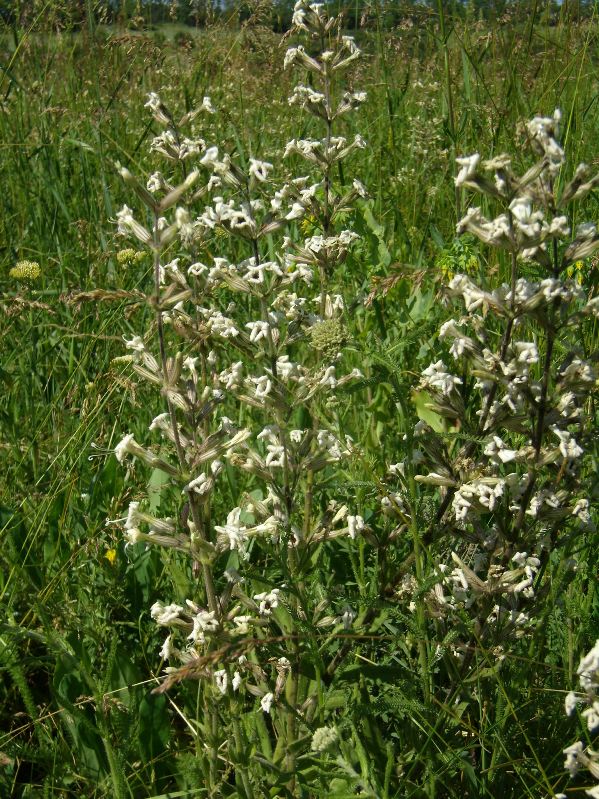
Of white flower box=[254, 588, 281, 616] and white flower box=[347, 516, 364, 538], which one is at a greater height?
white flower box=[347, 516, 364, 538]

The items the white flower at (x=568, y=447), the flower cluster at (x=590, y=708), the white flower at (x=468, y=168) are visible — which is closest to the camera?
the flower cluster at (x=590, y=708)

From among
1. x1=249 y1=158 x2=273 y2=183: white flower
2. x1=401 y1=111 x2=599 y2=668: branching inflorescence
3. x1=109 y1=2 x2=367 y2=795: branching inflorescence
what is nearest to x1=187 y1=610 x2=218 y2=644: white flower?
x1=109 y1=2 x2=367 y2=795: branching inflorescence

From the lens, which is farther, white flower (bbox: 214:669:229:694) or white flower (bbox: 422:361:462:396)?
white flower (bbox: 422:361:462:396)

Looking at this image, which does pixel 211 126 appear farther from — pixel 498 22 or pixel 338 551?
pixel 338 551

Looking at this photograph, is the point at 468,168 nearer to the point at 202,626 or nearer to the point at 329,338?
the point at 329,338

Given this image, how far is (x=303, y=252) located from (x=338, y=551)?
2.88 ft

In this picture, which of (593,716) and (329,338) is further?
(329,338)

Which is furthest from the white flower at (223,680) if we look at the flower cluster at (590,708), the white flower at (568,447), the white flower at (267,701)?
the white flower at (568,447)

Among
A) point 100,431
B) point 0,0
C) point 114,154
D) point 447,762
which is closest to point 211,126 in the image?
point 114,154

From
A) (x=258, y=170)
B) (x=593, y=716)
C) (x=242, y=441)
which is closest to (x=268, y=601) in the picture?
(x=242, y=441)

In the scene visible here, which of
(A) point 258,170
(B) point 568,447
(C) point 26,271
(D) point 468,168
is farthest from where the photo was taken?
(C) point 26,271

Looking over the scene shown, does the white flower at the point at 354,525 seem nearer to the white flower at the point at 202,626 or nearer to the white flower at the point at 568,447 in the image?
the white flower at the point at 202,626

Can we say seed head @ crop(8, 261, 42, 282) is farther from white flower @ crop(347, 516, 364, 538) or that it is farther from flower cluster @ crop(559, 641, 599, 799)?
flower cluster @ crop(559, 641, 599, 799)

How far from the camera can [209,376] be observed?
215cm
